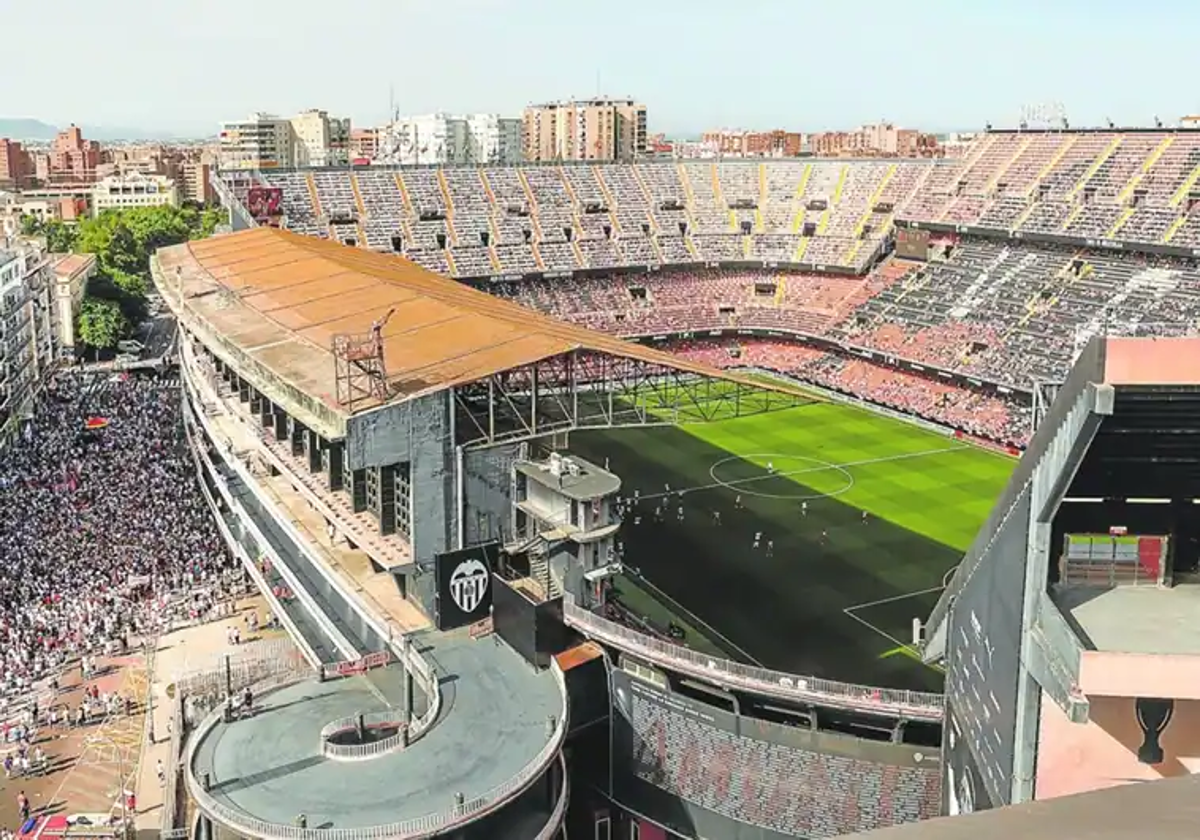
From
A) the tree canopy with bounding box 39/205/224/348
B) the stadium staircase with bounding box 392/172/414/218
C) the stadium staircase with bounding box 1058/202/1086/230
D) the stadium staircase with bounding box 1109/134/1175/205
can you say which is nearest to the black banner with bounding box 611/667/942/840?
the stadium staircase with bounding box 1058/202/1086/230

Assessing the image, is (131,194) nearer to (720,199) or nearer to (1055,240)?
(720,199)

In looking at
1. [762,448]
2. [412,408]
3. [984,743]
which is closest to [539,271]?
[762,448]

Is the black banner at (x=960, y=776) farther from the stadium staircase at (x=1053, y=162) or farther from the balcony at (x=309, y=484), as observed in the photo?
the stadium staircase at (x=1053, y=162)

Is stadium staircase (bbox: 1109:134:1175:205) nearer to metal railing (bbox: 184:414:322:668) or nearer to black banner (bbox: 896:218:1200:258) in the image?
black banner (bbox: 896:218:1200:258)

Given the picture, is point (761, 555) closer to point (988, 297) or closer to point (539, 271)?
point (988, 297)

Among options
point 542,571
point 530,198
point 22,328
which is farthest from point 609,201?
point 542,571

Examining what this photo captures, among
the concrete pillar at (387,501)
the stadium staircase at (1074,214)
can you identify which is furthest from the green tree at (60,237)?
the concrete pillar at (387,501)
